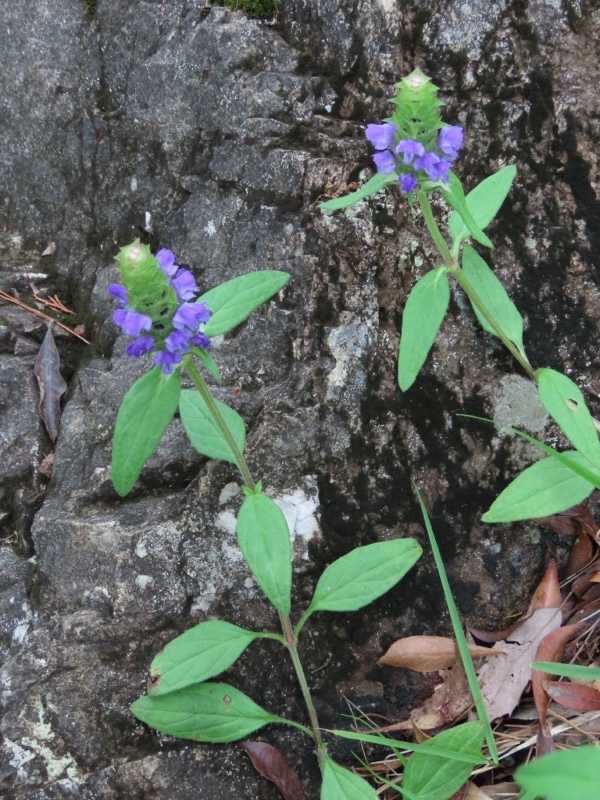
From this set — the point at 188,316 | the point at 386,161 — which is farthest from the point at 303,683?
the point at 386,161

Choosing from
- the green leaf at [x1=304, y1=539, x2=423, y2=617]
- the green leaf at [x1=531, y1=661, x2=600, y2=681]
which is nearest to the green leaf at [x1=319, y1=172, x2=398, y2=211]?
the green leaf at [x1=304, y1=539, x2=423, y2=617]

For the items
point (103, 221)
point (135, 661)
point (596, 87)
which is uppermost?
point (596, 87)

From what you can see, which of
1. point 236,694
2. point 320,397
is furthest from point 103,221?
point 236,694

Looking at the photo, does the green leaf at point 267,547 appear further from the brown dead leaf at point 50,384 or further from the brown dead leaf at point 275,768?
the brown dead leaf at point 50,384

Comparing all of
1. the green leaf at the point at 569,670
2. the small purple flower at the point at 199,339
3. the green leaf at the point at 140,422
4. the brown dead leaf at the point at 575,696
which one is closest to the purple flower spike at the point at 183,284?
the small purple flower at the point at 199,339

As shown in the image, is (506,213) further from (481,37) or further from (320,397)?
(320,397)

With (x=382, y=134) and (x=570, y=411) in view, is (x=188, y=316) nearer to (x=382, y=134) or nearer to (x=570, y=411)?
(x=382, y=134)
